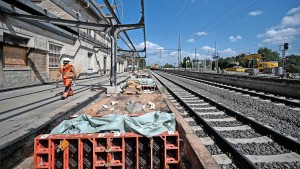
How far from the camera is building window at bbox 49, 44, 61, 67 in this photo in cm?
1514

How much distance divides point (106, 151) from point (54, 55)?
1498cm

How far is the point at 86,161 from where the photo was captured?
328cm

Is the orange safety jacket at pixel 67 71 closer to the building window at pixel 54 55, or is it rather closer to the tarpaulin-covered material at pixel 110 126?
the tarpaulin-covered material at pixel 110 126

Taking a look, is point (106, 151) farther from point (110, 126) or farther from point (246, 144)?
point (246, 144)

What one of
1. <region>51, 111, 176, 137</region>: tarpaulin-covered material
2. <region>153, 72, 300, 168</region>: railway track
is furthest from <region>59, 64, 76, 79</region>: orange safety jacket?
<region>153, 72, 300, 168</region>: railway track

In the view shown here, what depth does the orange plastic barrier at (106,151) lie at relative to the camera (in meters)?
3.17

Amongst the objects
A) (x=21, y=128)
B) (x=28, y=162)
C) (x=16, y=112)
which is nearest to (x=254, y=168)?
(x=28, y=162)

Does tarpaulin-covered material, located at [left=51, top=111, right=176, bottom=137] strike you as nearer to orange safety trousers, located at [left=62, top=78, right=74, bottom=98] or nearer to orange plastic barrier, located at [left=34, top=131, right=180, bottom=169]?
orange plastic barrier, located at [left=34, top=131, right=180, bottom=169]

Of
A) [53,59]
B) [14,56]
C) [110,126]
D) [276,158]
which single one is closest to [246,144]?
[276,158]

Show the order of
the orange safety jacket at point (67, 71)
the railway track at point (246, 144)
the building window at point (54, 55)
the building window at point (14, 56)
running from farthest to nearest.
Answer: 1. the building window at point (54, 55)
2. the building window at point (14, 56)
3. the orange safety jacket at point (67, 71)
4. the railway track at point (246, 144)

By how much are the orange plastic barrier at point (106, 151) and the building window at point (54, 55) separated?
13682mm

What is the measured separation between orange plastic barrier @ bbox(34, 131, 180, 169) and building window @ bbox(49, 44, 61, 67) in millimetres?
13682

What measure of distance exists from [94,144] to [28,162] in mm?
1752

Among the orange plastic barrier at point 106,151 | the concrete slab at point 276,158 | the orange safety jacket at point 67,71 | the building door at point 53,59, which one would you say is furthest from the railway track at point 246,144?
the building door at point 53,59
